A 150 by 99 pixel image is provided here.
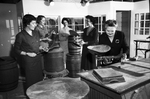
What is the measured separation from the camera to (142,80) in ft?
4.98

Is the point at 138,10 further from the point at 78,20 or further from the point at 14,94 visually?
the point at 14,94

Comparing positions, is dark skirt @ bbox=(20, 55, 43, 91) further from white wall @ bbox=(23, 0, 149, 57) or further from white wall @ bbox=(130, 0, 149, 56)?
white wall @ bbox=(130, 0, 149, 56)

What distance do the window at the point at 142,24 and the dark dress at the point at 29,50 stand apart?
15.2 feet

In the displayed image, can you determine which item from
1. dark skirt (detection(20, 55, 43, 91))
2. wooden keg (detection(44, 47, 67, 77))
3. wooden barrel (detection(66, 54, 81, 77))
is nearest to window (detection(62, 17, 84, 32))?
wooden barrel (detection(66, 54, 81, 77))

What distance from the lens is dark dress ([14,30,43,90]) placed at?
260 centimetres

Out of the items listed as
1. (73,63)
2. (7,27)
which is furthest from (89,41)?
(7,27)

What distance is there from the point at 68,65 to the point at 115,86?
2.32m

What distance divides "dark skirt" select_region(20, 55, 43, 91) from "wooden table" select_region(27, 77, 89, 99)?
3.69ft

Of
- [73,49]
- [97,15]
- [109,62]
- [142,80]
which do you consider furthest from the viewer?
[97,15]

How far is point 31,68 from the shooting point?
2.70 m

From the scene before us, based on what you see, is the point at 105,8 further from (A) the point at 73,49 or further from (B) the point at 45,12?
(A) the point at 73,49

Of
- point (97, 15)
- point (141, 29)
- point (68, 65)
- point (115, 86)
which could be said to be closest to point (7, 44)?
point (68, 65)

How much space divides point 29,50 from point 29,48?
4 centimetres

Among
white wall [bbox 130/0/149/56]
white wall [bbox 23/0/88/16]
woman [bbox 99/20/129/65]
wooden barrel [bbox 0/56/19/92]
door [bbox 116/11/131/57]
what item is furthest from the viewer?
door [bbox 116/11/131/57]
